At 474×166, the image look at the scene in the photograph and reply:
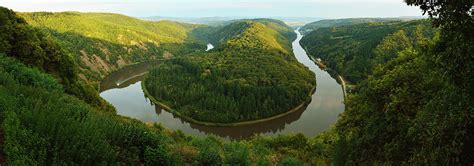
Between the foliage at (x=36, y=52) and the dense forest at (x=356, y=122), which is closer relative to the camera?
the dense forest at (x=356, y=122)

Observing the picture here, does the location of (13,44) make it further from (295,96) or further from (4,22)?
(295,96)

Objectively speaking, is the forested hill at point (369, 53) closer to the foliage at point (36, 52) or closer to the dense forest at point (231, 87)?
the dense forest at point (231, 87)

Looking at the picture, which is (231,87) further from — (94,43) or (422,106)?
(94,43)

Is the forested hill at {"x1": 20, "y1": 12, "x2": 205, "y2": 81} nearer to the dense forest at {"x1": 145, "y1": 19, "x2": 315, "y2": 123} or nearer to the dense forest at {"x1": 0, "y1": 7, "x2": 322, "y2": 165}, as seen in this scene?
the dense forest at {"x1": 145, "y1": 19, "x2": 315, "y2": 123}

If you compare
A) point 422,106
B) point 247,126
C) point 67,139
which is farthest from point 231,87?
point 67,139

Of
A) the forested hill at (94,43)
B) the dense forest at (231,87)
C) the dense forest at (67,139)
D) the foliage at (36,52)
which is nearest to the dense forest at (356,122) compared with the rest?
the dense forest at (67,139)

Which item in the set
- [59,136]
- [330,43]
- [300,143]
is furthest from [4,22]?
[330,43]
